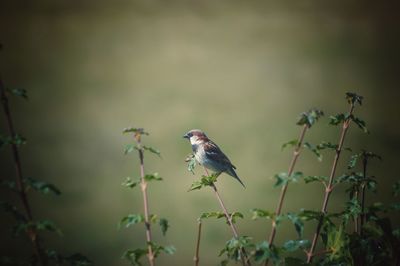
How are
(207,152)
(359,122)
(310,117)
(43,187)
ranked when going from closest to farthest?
(43,187) < (310,117) < (359,122) < (207,152)

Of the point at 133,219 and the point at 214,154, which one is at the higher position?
the point at 214,154

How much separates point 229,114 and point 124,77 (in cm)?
81

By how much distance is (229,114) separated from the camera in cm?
321

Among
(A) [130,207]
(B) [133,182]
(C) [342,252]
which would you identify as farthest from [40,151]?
(C) [342,252]

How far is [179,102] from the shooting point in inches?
125

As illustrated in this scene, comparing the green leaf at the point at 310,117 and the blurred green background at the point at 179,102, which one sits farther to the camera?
the blurred green background at the point at 179,102

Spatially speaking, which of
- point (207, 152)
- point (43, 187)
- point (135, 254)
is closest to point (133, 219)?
point (135, 254)

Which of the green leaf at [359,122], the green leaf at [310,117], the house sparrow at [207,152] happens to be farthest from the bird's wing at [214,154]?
the green leaf at [310,117]

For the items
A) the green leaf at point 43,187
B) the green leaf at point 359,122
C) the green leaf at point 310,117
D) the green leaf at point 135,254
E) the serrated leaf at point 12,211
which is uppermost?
the green leaf at point 359,122

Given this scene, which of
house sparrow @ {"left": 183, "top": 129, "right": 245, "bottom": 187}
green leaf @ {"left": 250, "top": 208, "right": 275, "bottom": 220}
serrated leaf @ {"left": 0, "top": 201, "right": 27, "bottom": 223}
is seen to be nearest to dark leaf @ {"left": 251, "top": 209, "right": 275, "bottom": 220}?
green leaf @ {"left": 250, "top": 208, "right": 275, "bottom": 220}

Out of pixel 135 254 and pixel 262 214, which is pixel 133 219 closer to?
pixel 135 254

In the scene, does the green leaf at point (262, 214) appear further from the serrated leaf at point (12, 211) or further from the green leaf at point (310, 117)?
the serrated leaf at point (12, 211)

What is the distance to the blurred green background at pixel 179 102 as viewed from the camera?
288 centimetres

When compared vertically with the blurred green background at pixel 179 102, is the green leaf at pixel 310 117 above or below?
below
